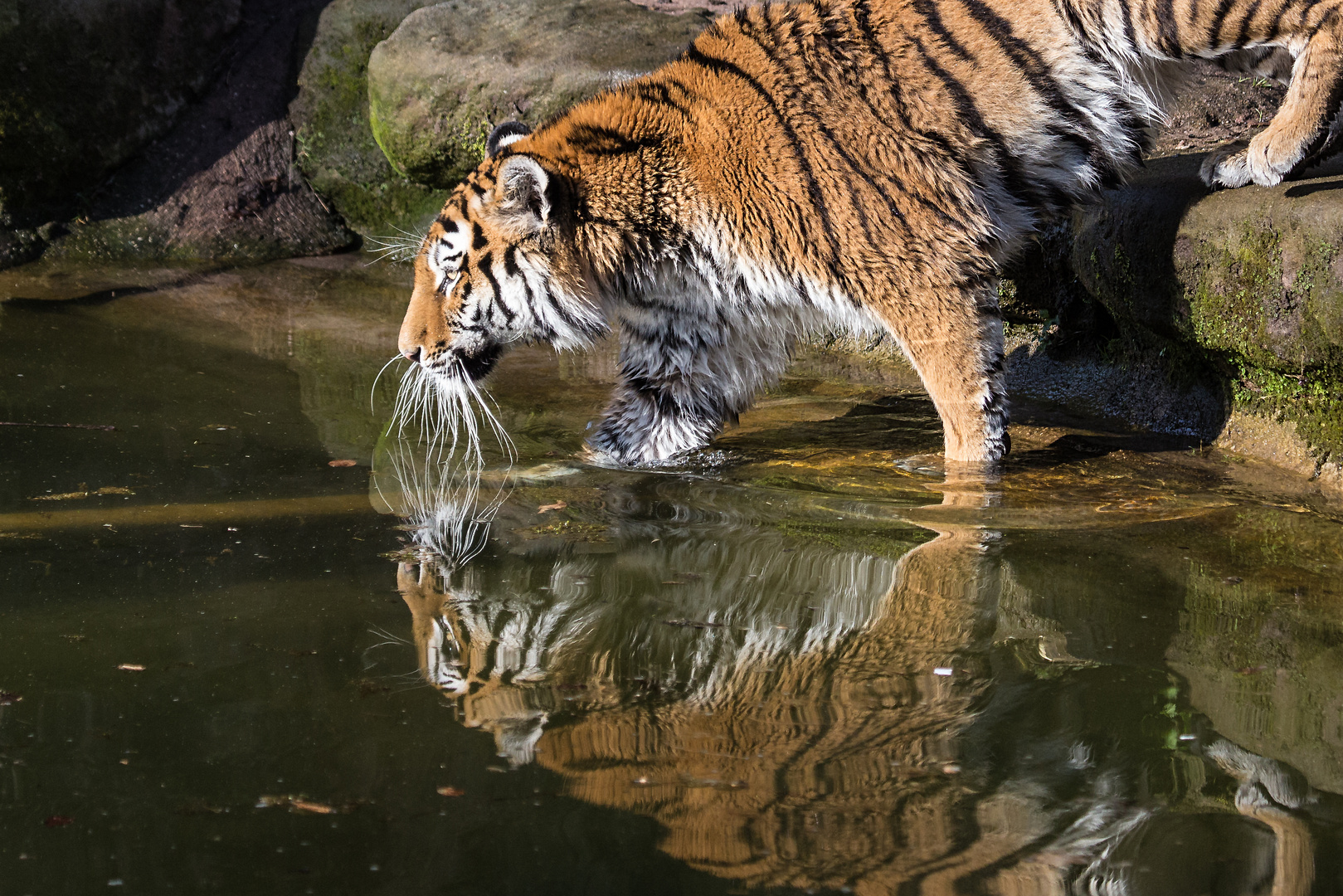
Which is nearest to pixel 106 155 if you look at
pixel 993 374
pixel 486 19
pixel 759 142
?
pixel 486 19

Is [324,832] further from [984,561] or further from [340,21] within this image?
[340,21]

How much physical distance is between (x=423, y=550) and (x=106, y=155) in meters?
5.35

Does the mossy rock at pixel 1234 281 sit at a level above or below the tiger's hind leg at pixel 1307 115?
below

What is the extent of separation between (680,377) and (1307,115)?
6.99ft

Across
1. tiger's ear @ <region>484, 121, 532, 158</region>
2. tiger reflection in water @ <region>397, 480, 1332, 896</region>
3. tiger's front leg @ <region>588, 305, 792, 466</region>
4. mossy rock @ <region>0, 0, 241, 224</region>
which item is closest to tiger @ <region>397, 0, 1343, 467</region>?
tiger's front leg @ <region>588, 305, 792, 466</region>

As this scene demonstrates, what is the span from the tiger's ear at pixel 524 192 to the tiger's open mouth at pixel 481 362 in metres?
0.49

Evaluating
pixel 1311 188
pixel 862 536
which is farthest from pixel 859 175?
pixel 1311 188

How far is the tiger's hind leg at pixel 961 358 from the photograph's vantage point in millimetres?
3631

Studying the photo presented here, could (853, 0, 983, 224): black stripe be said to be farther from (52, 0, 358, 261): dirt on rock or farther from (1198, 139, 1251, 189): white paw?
(52, 0, 358, 261): dirt on rock

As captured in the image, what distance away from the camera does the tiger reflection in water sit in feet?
5.64

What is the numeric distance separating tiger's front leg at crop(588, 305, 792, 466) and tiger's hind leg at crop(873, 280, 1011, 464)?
0.54 m

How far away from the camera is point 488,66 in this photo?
6.49m

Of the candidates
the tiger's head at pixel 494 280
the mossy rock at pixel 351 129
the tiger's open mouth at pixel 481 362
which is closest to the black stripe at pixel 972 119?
the tiger's head at pixel 494 280

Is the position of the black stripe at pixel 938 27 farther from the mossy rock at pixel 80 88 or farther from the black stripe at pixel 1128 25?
the mossy rock at pixel 80 88
